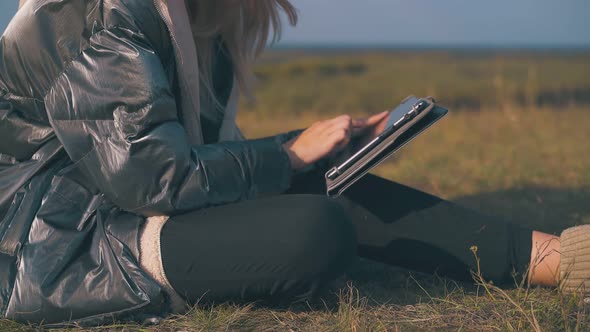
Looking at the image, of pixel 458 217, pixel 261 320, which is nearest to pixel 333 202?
pixel 261 320

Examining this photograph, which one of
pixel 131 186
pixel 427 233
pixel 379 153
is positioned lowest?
pixel 427 233

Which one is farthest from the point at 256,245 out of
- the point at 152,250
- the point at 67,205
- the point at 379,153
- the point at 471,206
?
the point at 471,206

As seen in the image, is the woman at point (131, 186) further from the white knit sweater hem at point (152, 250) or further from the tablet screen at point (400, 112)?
the tablet screen at point (400, 112)

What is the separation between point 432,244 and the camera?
228cm

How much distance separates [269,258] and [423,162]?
134 inches

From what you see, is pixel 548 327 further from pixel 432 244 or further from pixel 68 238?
pixel 68 238

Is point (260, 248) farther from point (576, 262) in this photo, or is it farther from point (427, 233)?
point (576, 262)

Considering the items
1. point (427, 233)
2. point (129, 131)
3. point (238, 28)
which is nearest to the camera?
point (129, 131)

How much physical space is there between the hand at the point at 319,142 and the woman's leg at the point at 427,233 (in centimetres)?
35

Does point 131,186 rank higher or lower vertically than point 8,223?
higher

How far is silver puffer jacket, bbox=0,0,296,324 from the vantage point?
172cm

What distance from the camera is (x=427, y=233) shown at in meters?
2.28

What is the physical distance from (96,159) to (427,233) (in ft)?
3.60

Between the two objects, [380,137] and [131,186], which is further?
[380,137]
